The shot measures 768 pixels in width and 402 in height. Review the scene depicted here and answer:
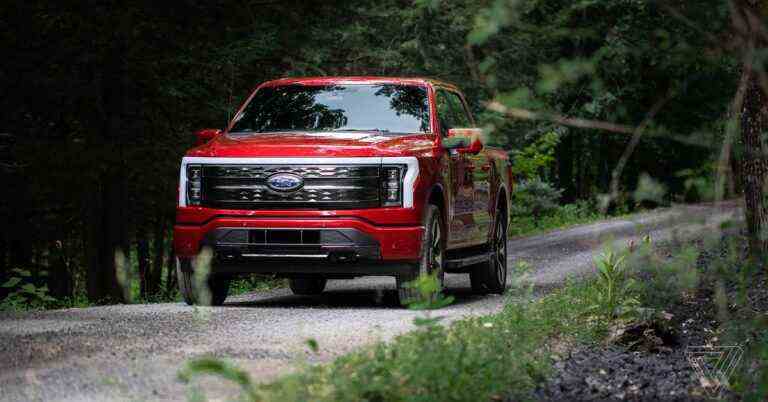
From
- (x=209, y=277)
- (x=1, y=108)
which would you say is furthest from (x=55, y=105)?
(x=209, y=277)

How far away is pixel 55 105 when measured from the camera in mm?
19172

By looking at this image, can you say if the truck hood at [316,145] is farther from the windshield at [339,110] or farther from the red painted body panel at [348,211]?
the windshield at [339,110]

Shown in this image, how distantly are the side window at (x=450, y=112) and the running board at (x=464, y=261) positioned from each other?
47.9 inches

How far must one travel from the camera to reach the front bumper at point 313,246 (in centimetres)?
1084

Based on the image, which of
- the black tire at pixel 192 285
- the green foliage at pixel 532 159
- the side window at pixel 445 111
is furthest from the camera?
the green foliage at pixel 532 159

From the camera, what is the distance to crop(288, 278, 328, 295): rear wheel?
1426 centimetres

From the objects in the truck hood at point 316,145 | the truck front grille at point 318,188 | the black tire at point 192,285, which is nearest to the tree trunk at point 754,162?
the truck hood at point 316,145

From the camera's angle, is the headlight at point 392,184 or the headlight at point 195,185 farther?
the headlight at point 195,185

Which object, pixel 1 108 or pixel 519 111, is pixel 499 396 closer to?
pixel 519 111

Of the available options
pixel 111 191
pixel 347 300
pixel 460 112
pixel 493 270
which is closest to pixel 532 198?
pixel 111 191

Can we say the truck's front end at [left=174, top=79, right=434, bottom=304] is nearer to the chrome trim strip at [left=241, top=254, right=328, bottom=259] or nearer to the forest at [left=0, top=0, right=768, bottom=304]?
the chrome trim strip at [left=241, top=254, right=328, bottom=259]

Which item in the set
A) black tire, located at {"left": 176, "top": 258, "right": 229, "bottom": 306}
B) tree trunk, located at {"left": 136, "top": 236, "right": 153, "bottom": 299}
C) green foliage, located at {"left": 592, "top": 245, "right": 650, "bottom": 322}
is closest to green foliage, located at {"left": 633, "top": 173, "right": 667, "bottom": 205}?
green foliage, located at {"left": 592, "top": 245, "right": 650, "bottom": 322}

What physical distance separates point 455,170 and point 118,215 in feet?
30.2

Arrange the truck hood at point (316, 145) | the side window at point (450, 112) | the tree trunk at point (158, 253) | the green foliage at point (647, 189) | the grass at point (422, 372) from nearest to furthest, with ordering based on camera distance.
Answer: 1. the grass at point (422, 372)
2. the green foliage at point (647, 189)
3. the truck hood at point (316, 145)
4. the side window at point (450, 112)
5. the tree trunk at point (158, 253)
